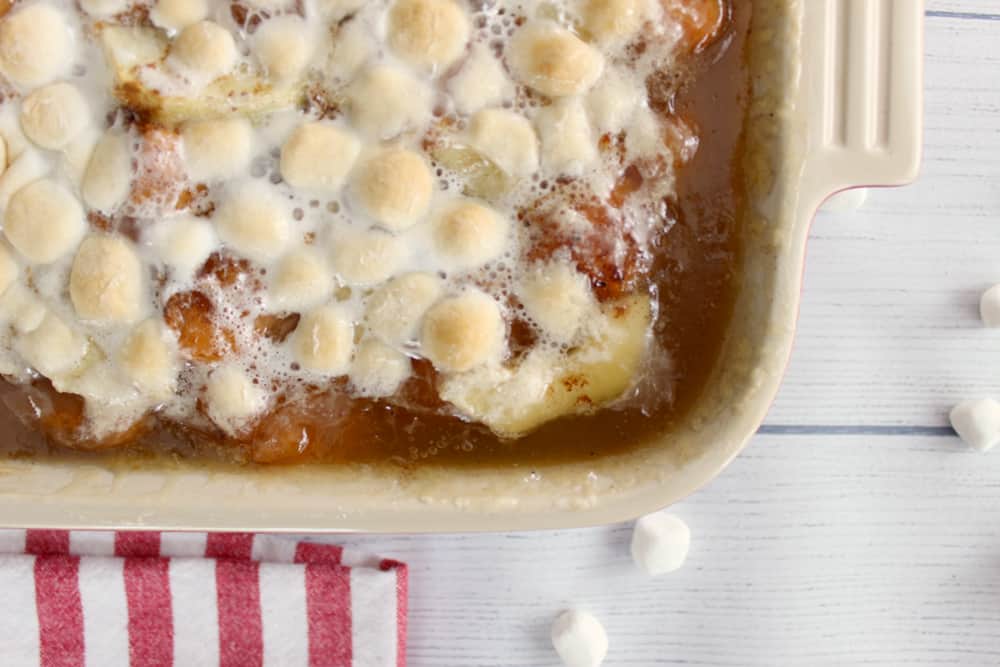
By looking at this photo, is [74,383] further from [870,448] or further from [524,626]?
[870,448]

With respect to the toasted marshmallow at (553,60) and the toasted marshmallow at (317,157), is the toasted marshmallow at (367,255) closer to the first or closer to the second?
the toasted marshmallow at (317,157)

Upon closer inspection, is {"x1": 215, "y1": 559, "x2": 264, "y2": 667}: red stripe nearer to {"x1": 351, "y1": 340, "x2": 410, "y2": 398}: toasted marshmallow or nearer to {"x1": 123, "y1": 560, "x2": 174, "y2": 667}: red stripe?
{"x1": 123, "y1": 560, "x2": 174, "y2": 667}: red stripe

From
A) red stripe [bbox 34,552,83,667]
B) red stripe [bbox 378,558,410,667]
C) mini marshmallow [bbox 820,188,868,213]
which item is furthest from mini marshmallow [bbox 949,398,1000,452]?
red stripe [bbox 34,552,83,667]

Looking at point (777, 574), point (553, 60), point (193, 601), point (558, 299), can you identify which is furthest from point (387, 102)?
point (777, 574)

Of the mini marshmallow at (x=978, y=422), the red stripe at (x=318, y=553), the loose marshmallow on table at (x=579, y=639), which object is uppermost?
the mini marshmallow at (x=978, y=422)

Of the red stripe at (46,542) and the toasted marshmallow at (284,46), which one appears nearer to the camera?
the toasted marshmallow at (284,46)

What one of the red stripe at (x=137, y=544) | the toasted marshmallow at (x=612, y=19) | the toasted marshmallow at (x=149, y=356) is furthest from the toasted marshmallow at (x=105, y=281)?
the toasted marshmallow at (x=612, y=19)

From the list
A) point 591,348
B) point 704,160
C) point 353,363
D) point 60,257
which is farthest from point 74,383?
point 704,160
